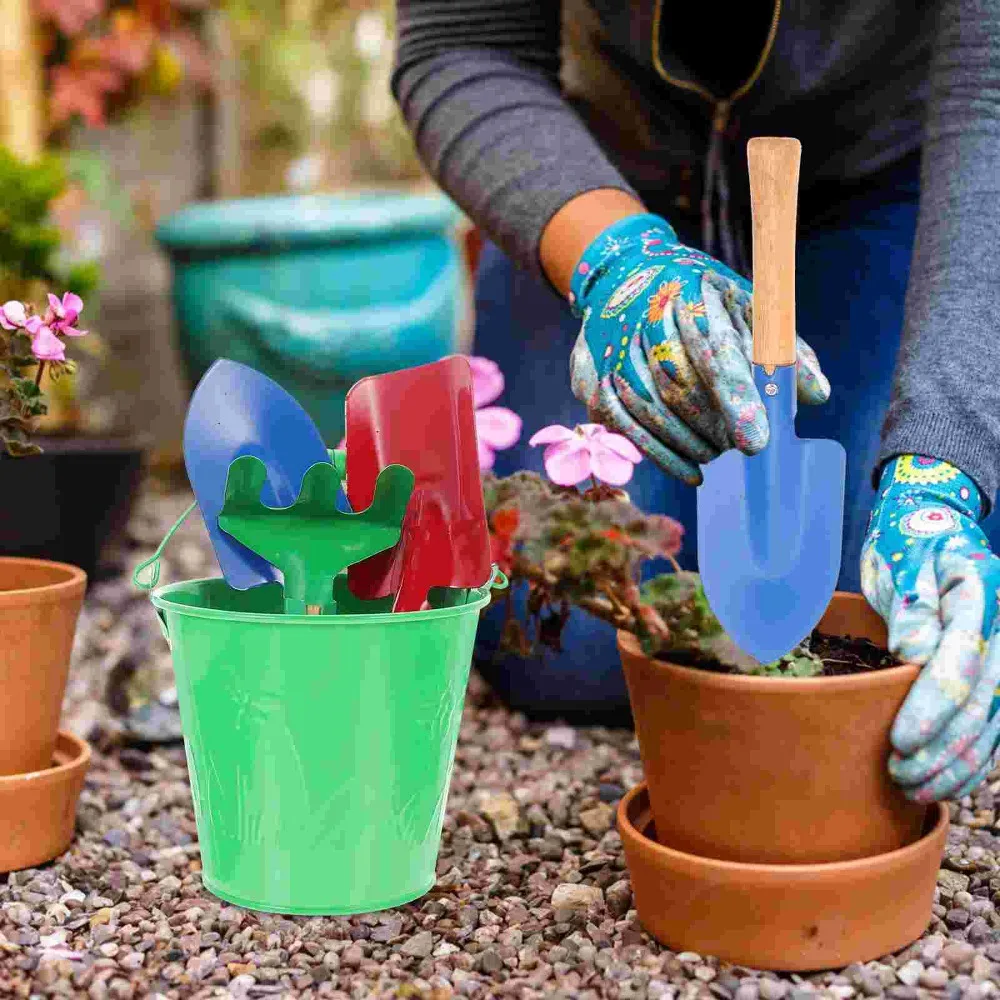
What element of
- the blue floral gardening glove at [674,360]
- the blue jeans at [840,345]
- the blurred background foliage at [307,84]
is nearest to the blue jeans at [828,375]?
the blue jeans at [840,345]

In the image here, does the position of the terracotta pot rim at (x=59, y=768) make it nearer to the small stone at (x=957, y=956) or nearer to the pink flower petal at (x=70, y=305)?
the pink flower petal at (x=70, y=305)

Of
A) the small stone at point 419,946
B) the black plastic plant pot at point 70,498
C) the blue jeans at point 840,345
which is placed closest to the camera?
the small stone at point 419,946

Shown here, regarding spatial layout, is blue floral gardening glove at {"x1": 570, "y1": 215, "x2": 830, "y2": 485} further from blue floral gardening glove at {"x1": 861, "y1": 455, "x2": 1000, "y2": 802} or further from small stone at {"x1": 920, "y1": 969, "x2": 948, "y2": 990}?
small stone at {"x1": 920, "y1": 969, "x2": 948, "y2": 990}

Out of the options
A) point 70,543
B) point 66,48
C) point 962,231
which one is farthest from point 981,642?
point 66,48


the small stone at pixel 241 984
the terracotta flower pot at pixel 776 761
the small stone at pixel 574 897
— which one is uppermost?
the terracotta flower pot at pixel 776 761

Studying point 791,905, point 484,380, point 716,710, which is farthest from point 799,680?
point 484,380

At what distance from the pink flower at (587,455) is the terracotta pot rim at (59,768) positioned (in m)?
0.54

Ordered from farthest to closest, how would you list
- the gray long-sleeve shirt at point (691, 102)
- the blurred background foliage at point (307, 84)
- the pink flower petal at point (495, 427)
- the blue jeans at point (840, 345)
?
the blurred background foliage at point (307, 84) < the blue jeans at point (840, 345) < the pink flower petal at point (495, 427) < the gray long-sleeve shirt at point (691, 102)

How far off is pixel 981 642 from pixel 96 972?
72cm

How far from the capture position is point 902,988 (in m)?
0.98

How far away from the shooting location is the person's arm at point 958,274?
116cm

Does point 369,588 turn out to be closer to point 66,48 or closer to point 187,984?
point 187,984

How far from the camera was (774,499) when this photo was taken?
1.08m

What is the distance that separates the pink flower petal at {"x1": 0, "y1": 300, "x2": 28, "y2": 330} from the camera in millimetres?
1180
